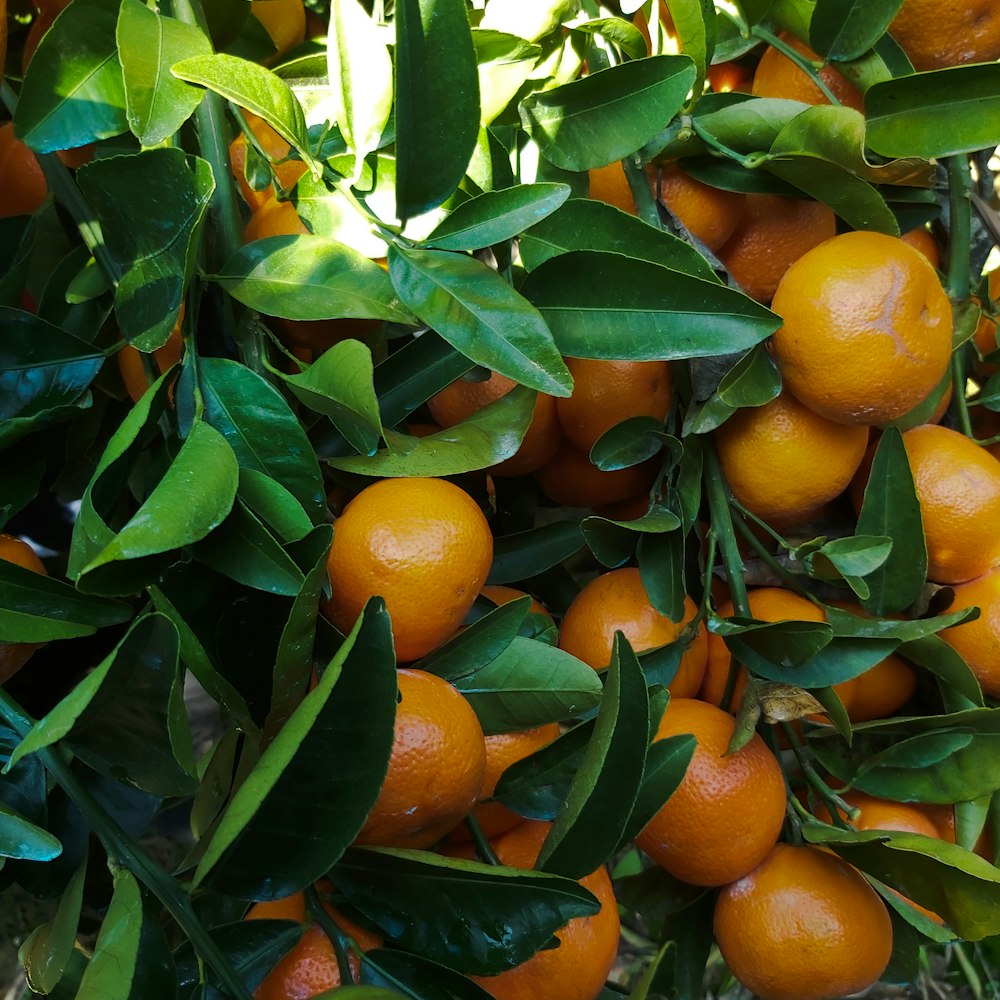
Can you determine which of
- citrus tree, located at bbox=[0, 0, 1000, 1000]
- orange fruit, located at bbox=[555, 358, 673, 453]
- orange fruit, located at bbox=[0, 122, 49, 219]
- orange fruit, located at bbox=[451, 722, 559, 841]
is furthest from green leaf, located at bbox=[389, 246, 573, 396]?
orange fruit, located at bbox=[0, 122, 49, 219]

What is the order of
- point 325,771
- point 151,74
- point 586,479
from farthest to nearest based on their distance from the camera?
point 586,479 < point 151,74 < point 325,771

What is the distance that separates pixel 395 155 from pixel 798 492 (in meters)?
0.36

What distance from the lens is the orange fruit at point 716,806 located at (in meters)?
0.63

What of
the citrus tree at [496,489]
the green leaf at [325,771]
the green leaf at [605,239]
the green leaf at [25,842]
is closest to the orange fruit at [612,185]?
the citrus tree at [496,489]

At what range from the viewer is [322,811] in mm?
437

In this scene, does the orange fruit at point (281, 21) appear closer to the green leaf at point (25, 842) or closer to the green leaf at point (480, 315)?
the green leaf at point (480, 315)

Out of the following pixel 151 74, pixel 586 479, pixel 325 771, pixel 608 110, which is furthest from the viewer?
pixel 586 479

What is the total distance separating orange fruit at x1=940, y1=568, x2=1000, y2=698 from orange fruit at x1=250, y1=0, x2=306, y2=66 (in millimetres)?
707

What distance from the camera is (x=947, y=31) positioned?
741 millimetres

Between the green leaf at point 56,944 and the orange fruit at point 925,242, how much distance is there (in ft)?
2.54

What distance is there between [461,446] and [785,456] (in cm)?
24

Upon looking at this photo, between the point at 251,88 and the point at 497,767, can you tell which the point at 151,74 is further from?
the point at 497,767

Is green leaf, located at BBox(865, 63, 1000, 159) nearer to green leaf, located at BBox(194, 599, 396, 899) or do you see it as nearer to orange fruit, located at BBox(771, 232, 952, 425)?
orange fruit, located at BBox(771, 232, 952, 425)

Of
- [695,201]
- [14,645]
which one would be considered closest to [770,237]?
[695,201]
